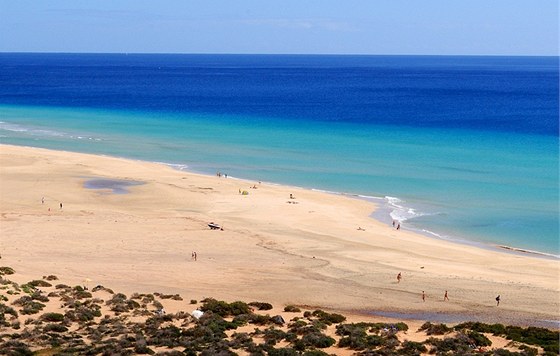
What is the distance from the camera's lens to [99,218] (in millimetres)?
46312

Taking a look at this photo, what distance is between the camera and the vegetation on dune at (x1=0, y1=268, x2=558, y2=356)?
946 inches

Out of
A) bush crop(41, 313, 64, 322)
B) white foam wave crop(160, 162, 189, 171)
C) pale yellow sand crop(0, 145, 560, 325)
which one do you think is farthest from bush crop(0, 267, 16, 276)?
white foam wave crop(160, 162, 189, 171)

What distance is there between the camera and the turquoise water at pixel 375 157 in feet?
160

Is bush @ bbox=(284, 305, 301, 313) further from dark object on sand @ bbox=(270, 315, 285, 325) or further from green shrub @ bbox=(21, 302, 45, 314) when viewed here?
green shrub @ bbox=(21, 302, 45, 314)

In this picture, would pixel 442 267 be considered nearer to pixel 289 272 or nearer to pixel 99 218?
pixel 289 272

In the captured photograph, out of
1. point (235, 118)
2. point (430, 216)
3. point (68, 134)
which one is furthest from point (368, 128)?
point (430, 216)

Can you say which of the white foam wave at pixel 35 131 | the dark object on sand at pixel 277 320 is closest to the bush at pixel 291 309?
the dark object on sand at pixel 277 320

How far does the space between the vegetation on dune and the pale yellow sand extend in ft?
9.45

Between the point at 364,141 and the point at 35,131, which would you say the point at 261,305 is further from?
the point at 35,131

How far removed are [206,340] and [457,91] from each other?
139 metres

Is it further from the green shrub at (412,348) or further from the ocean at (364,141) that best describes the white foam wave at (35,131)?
the green shrub at (412,348)

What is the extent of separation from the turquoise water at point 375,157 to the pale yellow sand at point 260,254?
4.40m

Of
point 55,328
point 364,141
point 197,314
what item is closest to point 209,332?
point 197,314

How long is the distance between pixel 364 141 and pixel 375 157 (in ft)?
34.6
